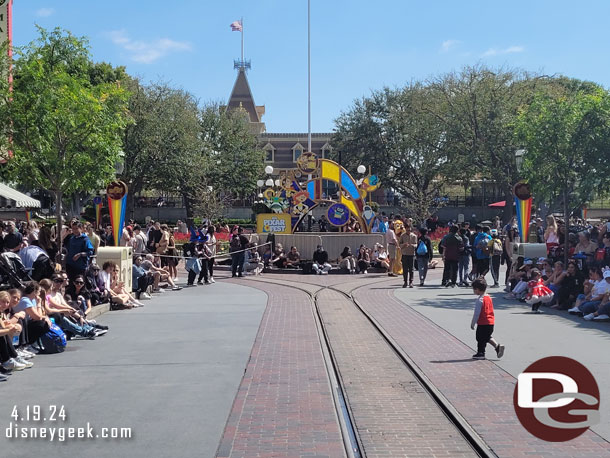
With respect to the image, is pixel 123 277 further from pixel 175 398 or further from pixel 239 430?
pixel 239 430

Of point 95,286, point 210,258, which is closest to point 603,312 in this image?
point 95,286

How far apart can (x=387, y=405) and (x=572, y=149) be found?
13.1m

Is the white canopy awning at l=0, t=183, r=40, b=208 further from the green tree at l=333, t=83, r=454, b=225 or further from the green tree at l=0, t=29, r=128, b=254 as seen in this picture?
the green tree at l=333, t=83, r=454, b=225

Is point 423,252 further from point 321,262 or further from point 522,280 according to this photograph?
point 321,262

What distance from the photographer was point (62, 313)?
36.1 ft

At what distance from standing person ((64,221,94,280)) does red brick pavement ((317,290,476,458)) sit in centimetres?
530

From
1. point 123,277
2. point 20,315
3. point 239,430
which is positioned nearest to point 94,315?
point 123,277

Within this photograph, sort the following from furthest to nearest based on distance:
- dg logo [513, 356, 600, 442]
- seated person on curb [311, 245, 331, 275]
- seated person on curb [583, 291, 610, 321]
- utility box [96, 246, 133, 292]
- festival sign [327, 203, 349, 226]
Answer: festival sign [327, 203, 349, 226] → seated person on curb [311, 245, 331, 275] → utility box [96, 246, 133, 292] → seated person on curb [583, 291, 610, 321] → dg logo [513, 356, 600, 442]

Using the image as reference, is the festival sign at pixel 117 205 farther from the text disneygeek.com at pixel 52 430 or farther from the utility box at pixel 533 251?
the text disneygeek.com at pixel 52 430

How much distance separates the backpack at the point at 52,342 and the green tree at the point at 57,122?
9.95 metres

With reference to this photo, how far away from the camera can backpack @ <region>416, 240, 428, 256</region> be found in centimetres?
1941

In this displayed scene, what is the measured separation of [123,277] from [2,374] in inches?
296

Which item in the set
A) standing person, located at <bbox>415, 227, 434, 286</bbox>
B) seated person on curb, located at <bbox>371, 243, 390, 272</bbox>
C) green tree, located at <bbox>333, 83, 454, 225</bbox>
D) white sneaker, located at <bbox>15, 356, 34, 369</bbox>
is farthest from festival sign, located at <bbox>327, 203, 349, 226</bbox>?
green tree, located at <bbox>333, 83, 454, 225</bbox>

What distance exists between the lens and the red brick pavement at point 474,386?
598cm
